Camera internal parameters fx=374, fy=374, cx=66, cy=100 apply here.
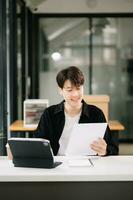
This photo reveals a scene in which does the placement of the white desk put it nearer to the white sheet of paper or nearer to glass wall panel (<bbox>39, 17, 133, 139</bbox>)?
the white sheet of paper

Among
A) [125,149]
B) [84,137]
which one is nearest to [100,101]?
[125,149]

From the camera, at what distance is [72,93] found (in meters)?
2.34

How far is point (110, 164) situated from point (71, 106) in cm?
58

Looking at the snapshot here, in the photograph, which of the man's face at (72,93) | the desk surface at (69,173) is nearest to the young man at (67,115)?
the man's face at (72,93)

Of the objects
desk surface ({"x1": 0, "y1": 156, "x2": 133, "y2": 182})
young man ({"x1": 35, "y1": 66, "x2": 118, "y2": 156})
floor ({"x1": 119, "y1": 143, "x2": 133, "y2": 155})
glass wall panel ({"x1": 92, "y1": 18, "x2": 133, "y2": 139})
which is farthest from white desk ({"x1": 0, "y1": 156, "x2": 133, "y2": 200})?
glass wall panel ({"x1": 92, "y1": 18, "x2": 133, "y2": 139})

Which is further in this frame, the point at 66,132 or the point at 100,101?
the point at 100,101

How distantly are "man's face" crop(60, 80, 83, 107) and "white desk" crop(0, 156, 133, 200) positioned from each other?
0.65m

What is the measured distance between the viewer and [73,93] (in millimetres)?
2334

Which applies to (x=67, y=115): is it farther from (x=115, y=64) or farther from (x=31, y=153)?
(x=115, y=64)

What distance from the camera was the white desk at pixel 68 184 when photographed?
174 centimetres

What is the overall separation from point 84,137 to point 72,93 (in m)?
0.36

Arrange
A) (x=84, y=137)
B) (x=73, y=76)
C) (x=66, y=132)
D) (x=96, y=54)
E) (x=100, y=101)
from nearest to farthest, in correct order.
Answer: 1. (x=84, y=137)
2. (x=73, y=76)
3. (x=66, y=132)
4. (x=100, y=101)
5. (x=96, y=54)

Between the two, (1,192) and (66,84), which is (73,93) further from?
(1,192)

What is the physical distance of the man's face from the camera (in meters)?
2.33
